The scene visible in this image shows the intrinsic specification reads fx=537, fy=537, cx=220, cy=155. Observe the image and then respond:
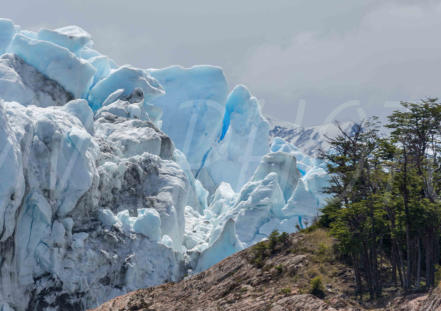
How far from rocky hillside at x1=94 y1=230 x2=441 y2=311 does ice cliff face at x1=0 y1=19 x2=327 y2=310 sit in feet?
49.3

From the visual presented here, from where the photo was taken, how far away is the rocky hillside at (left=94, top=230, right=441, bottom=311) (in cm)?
1534

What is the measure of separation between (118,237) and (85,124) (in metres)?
10.3

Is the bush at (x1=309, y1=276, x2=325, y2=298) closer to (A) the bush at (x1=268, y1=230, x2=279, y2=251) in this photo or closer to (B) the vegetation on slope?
(B) the vegetation on slope

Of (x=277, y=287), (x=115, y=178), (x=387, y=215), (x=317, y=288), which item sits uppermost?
(x=387, y=215)

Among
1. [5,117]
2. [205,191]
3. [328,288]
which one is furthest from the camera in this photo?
[205,191]

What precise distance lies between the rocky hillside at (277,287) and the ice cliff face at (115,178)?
49.3 ft

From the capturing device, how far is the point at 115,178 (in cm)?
4275

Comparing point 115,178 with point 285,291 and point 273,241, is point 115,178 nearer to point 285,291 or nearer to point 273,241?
point 273,241

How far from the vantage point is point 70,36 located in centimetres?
5650

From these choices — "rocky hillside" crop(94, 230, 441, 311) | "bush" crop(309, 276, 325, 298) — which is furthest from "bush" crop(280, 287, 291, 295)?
"bush" crop(309, 276, 325, 298)

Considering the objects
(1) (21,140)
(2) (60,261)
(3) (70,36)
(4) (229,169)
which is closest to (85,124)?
(1) (21,140)

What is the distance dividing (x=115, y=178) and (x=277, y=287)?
2722 cm

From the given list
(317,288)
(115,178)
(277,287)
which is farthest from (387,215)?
(115,178)

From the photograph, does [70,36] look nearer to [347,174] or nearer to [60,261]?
[60,261]
